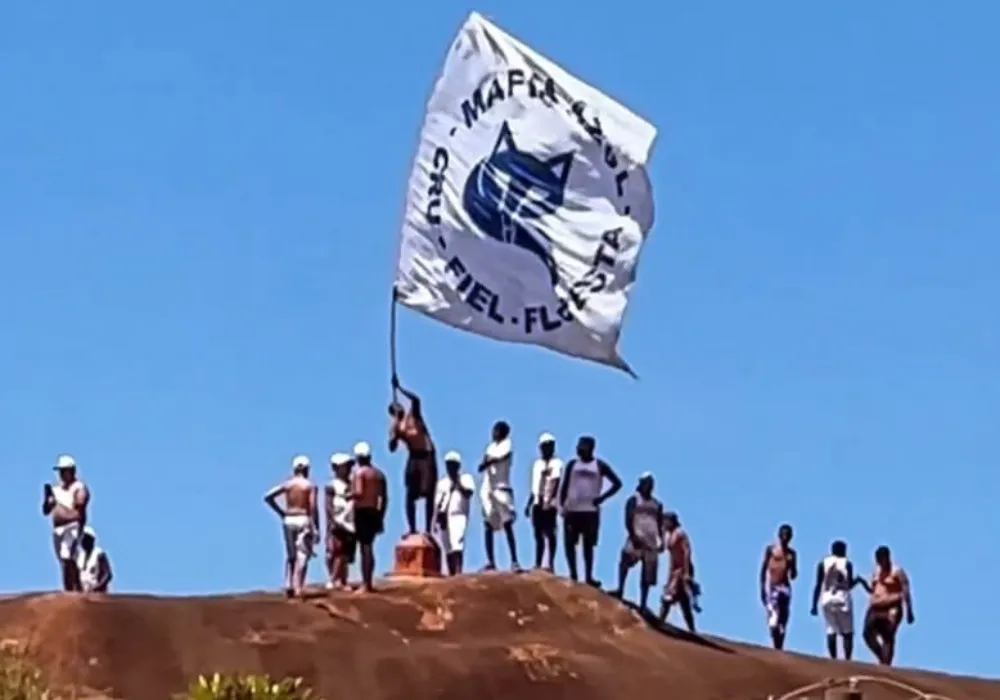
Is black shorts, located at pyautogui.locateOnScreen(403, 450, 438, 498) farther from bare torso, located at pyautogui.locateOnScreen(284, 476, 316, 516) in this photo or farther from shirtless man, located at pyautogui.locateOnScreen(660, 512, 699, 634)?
shirtless man, located at pyautogui.locateOnScreen(660, 512, 699, 634)

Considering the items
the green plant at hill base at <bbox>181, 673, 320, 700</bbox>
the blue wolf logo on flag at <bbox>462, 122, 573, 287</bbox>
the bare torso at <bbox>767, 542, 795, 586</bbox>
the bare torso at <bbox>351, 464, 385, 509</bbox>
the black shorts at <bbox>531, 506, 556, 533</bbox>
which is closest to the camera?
the green plant at hill base at <bbox>181, 673, 320, 700</bbox>

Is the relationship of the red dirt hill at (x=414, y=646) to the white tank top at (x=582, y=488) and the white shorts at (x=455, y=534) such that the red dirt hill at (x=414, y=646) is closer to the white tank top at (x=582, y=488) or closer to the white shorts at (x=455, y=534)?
the white shorts at (x=455, y=534)

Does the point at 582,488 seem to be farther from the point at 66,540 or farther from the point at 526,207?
the point at 66,540

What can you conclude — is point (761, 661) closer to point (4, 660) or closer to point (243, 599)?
point (243, 599)

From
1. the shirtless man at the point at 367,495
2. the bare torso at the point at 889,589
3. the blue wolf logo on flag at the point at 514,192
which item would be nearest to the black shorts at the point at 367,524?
the shirtless man at the point at 367,495

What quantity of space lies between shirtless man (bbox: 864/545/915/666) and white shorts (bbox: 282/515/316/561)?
6.19 meters

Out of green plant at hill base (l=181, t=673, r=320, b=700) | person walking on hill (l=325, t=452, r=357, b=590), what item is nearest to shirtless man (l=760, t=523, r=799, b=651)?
person walking on hill (l=325, t=452, r=357, b=590)

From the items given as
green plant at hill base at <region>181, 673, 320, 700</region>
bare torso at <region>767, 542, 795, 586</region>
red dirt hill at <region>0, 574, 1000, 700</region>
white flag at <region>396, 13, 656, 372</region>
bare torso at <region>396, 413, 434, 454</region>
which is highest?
white flag at <region>396, 13, 656, 372</region>

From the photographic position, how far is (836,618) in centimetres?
2797

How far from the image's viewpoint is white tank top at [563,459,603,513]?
84.8 feet

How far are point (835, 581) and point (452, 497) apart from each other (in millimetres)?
4351

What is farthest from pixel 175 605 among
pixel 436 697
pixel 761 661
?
pixel 761 661

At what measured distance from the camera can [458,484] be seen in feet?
85.4

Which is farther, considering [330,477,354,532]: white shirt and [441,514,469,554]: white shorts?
[441,514,469,554]: white shorts
